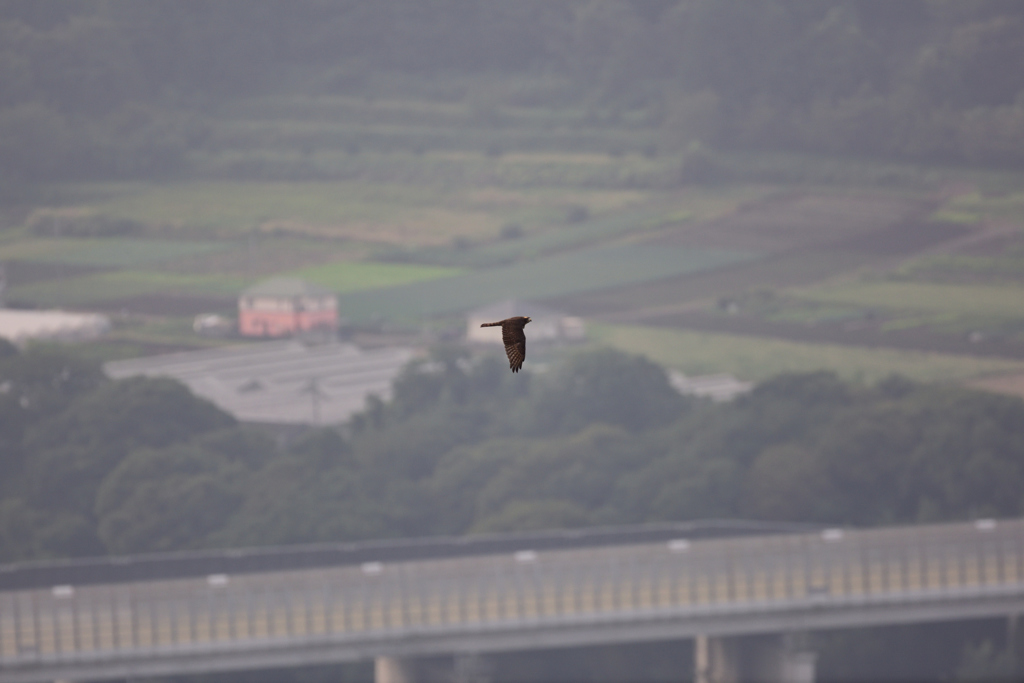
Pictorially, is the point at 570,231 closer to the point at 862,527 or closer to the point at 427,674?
the point at 862,527

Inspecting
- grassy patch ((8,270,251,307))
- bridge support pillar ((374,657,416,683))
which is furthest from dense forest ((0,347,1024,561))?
grassy patch ((8,270,251,307))

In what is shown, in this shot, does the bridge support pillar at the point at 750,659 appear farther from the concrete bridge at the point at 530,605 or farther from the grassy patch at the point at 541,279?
the grassy patch at the point at 541,279

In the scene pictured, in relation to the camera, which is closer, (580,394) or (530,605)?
(530,605)

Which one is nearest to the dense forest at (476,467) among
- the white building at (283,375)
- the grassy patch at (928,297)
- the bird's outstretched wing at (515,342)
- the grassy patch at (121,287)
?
the white building at (283,375)

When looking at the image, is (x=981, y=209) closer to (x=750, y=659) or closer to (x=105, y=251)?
(x=105, y=251)

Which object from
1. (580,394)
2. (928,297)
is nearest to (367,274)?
(928,297)

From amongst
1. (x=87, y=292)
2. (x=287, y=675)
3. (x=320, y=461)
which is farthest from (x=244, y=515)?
(x=87, y=292)

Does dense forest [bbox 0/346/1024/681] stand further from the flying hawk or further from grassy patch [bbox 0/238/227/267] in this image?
the flying hawk
